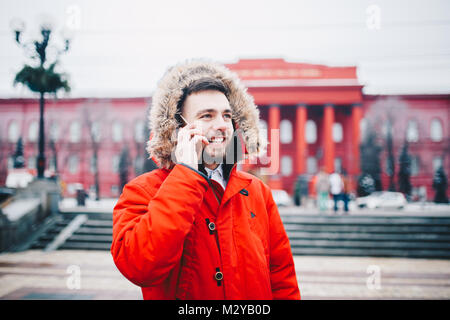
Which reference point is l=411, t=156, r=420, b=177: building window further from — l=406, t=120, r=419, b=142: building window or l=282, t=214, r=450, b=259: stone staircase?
l=282, t=214, r=450, b=259: stone staircase

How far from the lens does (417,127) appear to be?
29.1 m

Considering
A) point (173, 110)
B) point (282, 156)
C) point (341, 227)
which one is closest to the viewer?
point (173, 110)

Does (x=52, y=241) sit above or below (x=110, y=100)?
below

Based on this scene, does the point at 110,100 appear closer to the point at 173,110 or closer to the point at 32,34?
the point at 32,34

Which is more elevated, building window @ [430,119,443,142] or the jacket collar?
building window @ [430,119,443,142]

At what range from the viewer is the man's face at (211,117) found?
1242mm

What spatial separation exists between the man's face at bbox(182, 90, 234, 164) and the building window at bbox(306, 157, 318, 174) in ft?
102

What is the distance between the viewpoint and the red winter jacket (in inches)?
41.7

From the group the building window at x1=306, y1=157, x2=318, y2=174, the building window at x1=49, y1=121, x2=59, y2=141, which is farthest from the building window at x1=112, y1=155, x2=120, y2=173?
the building window at x1=306, y1=157, x2=318, y2=174

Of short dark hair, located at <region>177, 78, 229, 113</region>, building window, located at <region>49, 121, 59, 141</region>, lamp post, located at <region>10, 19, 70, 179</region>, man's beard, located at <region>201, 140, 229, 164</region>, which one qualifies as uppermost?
building window, located at <region>49, 121, 59, 141</region>

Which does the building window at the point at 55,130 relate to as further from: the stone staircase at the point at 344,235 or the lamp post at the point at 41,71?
the lamp post at the point at 41,71

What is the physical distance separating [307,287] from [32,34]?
7085 millimetres
